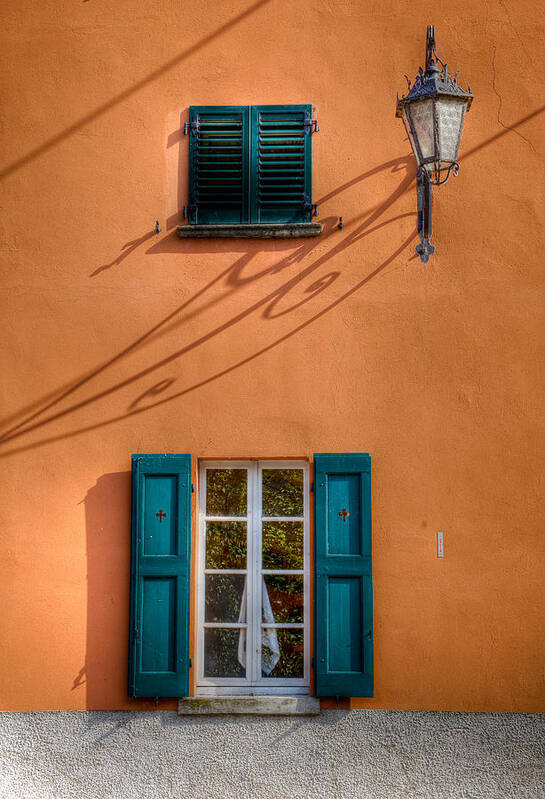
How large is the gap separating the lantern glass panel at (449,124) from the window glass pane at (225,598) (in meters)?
3.07

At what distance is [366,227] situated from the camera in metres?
5.91

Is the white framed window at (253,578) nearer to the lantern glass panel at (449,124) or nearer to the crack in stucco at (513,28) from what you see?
the lantern glass panel at (449,124)

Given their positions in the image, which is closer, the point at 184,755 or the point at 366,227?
the point at 184,755

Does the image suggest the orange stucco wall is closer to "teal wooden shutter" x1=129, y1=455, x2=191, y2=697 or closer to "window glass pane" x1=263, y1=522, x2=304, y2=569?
"teal wooden shutter" x1=129, y1=455, x2=191, y2=697

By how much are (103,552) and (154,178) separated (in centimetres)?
268

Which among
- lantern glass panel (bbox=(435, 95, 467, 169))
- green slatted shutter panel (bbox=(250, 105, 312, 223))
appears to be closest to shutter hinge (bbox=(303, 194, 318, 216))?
green slatted shutter panel (bbox=(250, 105, 312, 223))

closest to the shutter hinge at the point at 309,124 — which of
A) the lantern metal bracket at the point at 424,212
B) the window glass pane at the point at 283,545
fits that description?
the lantern metal bracket at the point at 424,212

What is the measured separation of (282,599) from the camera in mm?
5738

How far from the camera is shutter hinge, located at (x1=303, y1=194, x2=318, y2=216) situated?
233 inches

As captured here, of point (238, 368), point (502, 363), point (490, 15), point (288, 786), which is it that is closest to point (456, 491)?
point (502, 363)

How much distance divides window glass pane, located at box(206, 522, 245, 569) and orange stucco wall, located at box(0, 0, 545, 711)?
1.75 ft

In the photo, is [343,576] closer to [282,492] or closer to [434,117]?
[282,492]

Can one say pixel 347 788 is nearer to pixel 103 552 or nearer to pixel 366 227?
pixel 103 552

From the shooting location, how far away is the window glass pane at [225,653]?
5.68m
